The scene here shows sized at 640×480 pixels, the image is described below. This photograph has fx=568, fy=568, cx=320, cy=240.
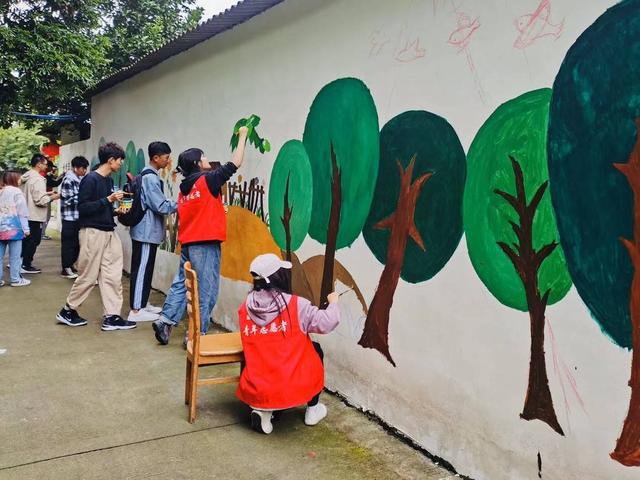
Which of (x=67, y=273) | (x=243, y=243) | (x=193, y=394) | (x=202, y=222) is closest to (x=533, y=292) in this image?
(x=193, y=394)

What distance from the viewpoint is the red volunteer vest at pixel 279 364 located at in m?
3.25

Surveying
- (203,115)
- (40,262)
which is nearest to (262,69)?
(203,115)

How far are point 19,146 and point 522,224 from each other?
65.7ft

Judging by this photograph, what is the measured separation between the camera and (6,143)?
19.0 m

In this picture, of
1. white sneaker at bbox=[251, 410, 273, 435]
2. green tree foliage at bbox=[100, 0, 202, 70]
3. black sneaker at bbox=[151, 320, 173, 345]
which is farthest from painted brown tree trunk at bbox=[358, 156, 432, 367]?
green tree foliage at bbox=[100, 0, 202, 70]

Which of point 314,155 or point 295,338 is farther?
point 314,155

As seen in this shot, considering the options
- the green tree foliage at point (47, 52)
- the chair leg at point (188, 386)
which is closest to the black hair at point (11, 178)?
the green tree foliage at point (47, 52)

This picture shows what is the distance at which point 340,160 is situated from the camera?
3910mm

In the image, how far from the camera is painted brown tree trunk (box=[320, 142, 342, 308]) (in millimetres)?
3943

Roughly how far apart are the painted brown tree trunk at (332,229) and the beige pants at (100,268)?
247 cm

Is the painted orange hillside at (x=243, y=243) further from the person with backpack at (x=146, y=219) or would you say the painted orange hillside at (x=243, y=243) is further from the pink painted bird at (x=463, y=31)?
the pink painted bird at (x=463, y=31)

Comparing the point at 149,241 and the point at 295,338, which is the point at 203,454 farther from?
the point at 149,241

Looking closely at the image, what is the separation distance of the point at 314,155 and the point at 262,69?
121cm

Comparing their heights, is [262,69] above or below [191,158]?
above
